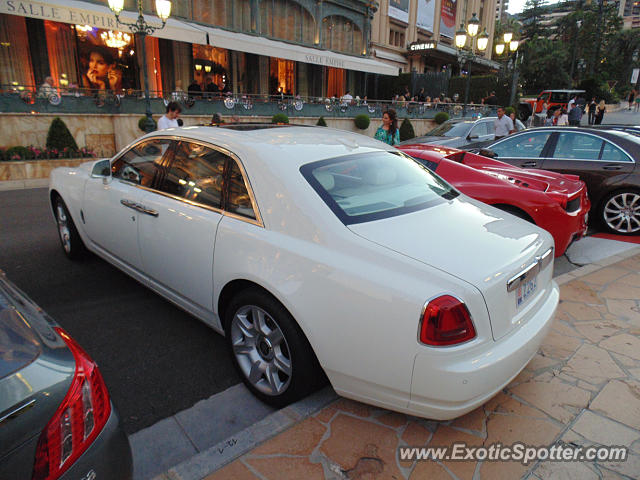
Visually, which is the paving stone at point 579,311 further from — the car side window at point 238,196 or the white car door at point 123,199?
the white car door at point 123,199

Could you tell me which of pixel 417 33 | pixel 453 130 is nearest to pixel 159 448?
pixel 453 130

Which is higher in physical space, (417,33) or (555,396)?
(417,33)

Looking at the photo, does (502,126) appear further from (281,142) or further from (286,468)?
(286,468)

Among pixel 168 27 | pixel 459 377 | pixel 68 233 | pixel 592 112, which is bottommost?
pixel 68 233

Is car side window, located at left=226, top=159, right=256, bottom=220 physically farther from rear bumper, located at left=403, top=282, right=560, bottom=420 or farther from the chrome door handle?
rear bumper, located at left=403, top=282, right=560, bottom=420

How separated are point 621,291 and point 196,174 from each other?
4.23 m

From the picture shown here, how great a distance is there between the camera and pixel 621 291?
4.32 m

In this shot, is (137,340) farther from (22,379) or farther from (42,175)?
(42,175)

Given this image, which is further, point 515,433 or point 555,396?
point 555,396

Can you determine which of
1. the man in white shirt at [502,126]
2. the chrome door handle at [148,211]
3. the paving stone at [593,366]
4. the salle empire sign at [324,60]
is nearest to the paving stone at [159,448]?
the chrome door handle at [148,211]

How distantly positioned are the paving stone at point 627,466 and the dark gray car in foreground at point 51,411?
7.50 ft

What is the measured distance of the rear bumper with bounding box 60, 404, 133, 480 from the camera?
1.37 meters

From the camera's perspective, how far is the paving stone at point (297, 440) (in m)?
2.26

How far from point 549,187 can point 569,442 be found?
3.32 m
